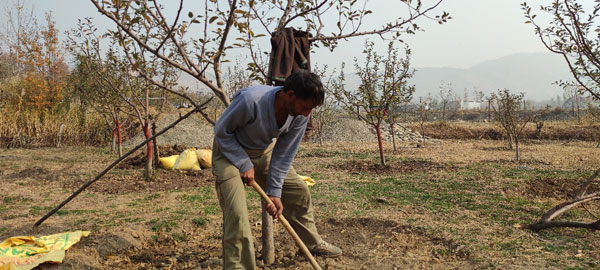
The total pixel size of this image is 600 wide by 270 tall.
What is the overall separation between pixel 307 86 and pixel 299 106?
153mm

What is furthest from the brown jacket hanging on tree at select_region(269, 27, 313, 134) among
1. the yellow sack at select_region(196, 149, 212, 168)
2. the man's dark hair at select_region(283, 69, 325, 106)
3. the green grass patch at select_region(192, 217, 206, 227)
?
the yellow sack at select_region(196, 149, 212, 168)

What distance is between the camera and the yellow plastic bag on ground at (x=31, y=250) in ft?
10.3

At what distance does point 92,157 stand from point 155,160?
3.35 meters

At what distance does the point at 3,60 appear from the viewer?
2753 centimetres

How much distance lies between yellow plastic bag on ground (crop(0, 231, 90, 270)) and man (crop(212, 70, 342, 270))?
1620 millimetres

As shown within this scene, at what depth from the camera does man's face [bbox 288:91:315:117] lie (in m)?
2.47

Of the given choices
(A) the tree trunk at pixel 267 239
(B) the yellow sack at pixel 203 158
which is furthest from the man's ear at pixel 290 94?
(B) the yellow sack at pixel 203 158

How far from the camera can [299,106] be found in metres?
2.50

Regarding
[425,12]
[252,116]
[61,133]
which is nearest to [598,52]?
[425,12]

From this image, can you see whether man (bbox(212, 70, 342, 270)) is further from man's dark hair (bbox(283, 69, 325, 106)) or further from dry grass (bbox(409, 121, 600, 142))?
dry grass (bbox(409, 121, 600, 142))

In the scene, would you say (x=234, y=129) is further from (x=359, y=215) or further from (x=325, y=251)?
(x=359, y=215)

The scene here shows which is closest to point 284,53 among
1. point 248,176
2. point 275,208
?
point 248,176

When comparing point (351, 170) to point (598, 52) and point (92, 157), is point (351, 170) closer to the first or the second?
point (598, 52)

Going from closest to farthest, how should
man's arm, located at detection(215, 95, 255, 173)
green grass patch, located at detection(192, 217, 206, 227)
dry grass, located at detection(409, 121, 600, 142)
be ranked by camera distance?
man's arm, located at detection(215, 95, 255, 173), green grass patch, located at detection(192, 217, 206, 227), dry grass, located at detection(409, 121, 600, 142)
